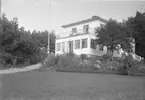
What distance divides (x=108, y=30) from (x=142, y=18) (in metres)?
11.5

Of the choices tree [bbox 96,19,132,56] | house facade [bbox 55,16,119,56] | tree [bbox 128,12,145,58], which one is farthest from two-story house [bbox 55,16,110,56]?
tree [bbox 128,12,145,58]

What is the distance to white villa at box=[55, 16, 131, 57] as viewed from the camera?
21.9m

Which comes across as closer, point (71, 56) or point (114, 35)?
point (71, 56)

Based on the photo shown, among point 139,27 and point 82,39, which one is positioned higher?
point 139,27

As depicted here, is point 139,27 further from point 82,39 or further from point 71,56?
point 71,56

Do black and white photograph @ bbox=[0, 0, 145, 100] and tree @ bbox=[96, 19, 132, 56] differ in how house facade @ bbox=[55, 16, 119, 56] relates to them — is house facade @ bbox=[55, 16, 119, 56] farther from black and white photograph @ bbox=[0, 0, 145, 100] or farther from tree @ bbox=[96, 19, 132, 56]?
tree @ bbox=[96, 19, 132, 56]

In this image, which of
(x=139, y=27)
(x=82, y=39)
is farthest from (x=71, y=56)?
(x=139, y=27)

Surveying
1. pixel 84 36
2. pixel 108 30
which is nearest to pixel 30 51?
pixel 84 36

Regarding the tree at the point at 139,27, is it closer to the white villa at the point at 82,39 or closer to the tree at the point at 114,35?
the white villa at the point at 82,39

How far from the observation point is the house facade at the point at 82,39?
2186cm

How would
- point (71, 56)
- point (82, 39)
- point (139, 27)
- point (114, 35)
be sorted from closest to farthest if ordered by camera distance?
point (71, 56), point (114, 35), point (82, 39), point (139, 27)

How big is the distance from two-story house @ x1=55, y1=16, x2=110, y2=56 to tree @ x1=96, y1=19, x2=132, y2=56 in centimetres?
166

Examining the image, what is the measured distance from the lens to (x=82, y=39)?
22312 mm

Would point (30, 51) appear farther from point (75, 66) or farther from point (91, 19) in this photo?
point (91, 19)
